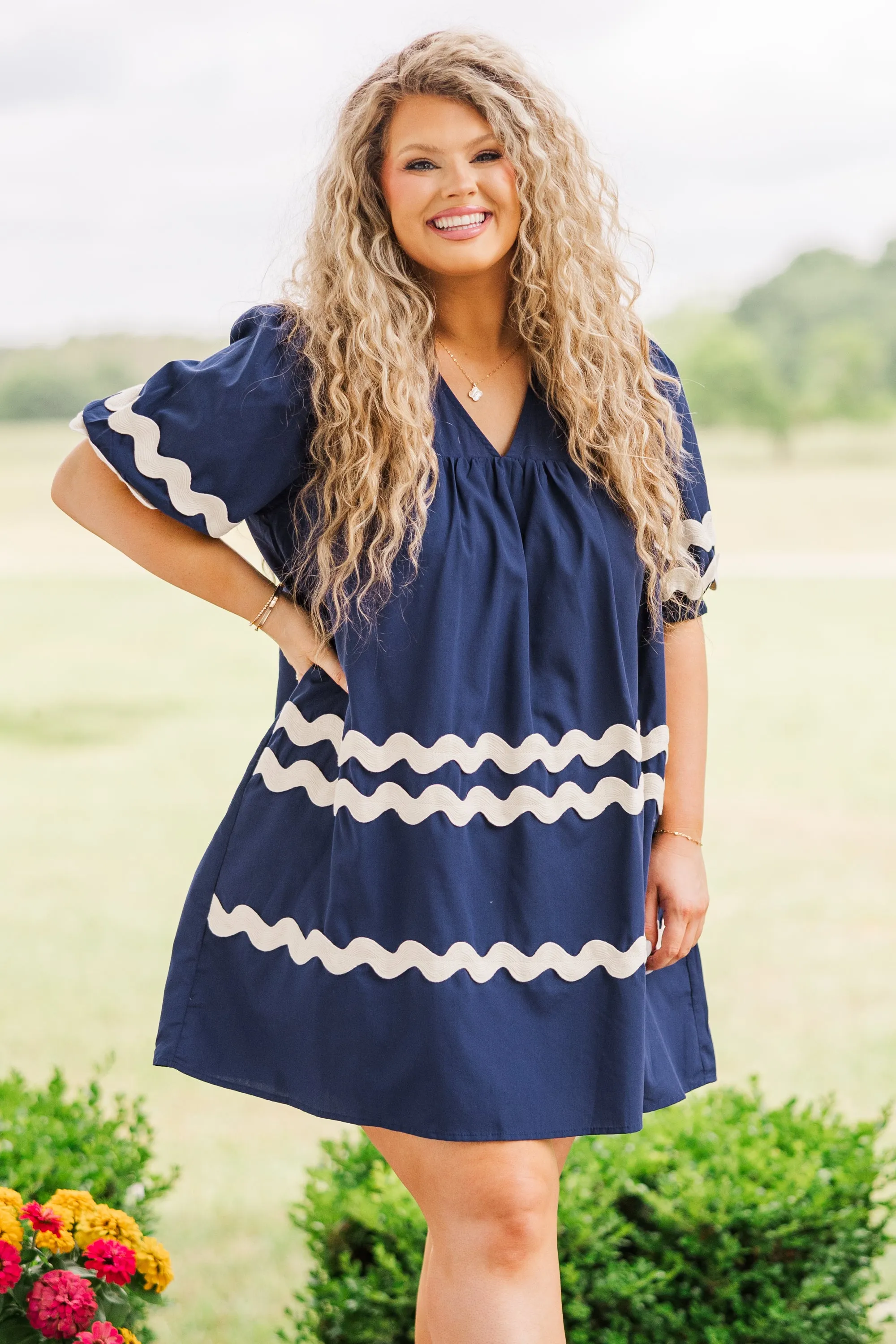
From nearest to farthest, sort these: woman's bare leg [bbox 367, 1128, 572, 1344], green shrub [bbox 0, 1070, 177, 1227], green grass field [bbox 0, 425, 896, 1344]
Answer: woman's bare leg [bbox 367, 1128, 572, 1344]
green shrub [bbox 0, 1070, 177, 1227]
green grass field [bbox 0, 425, 896, 1344]

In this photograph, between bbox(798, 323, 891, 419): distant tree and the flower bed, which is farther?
bbox(798, 323, 891, 419): distant tree

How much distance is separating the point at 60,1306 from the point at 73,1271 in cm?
8

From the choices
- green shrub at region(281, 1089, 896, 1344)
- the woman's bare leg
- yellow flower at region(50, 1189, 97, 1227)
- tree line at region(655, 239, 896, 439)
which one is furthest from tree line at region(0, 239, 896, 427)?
the woman's bare leg

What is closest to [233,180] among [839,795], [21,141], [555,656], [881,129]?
[21,141]

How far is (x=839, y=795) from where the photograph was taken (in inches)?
290

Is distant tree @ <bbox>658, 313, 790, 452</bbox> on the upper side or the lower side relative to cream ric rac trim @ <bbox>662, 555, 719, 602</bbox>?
upper

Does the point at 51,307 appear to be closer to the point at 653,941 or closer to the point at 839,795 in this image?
the point at 839,795

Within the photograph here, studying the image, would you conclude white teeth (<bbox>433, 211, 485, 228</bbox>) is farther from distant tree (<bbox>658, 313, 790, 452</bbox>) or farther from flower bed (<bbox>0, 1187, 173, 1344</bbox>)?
distant tree (<bbox>658, 313, 790, 452</bbox>)

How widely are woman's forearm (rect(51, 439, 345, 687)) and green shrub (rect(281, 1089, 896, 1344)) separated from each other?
3.35 feet

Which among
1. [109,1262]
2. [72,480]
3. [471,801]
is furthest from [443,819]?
[109,1262]

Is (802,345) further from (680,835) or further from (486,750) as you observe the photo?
(486,750)

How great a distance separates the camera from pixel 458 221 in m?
1.45

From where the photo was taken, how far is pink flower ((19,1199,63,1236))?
59.7 inches

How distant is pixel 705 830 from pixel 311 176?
5.88 meters
